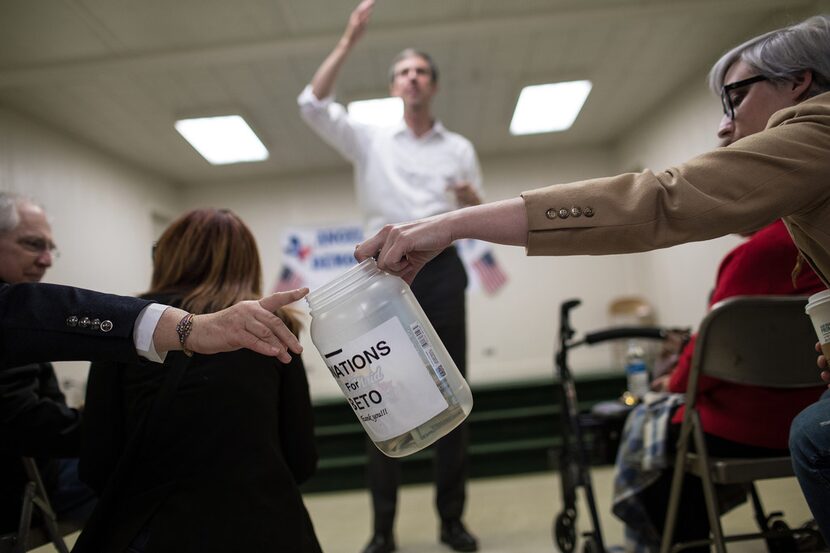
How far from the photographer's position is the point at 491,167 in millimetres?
6051

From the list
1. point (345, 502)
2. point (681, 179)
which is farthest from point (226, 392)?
point (345, 502)

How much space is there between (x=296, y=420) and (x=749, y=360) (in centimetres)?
99

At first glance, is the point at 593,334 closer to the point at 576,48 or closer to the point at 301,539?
the point at 301,539

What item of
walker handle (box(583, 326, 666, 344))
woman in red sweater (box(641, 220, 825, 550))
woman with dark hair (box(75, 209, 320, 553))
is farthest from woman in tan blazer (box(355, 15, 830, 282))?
walker handle (box(583, 326, 666, 344))

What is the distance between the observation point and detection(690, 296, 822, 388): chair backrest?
50.9 inches

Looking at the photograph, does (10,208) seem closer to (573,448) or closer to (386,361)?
(386,361)

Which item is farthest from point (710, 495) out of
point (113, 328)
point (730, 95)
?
point (113, 328)

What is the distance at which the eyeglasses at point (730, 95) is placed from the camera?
3.30 feet

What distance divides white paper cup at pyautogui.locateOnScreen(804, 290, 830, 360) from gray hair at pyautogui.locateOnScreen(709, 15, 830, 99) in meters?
0.34

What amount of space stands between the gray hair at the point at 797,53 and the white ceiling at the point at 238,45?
107 mm

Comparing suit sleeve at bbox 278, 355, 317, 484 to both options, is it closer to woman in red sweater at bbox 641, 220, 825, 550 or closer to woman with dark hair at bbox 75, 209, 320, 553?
woman with dark hair at bbox 75, 209, 320, 553

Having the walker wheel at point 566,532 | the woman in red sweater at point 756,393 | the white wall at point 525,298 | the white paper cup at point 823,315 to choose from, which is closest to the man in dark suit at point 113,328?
the white paper cup at point 823,315

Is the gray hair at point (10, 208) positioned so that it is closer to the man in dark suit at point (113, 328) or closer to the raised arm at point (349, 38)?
the man in dark suit at point (113, 328)

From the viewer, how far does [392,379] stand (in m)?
0.78
